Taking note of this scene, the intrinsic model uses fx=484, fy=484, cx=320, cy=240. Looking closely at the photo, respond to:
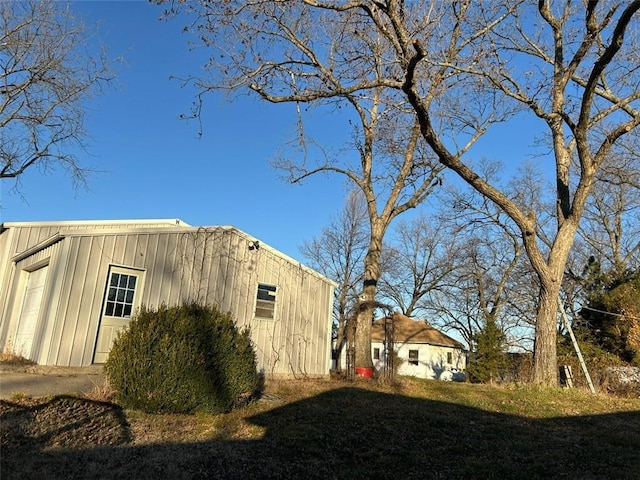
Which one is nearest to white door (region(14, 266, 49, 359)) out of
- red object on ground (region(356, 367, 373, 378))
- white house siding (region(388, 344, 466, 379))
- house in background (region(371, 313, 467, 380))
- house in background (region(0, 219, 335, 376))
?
house in background (region(0, 219, 335, 376))

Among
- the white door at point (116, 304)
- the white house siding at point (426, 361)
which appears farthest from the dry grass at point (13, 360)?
the white house siding at point (426, 361)

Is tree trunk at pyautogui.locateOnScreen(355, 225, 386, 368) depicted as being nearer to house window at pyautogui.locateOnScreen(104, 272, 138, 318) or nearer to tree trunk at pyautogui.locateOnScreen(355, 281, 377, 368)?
tree trunk at pyautogui.locateOnScreen(355, 281, 377, 368)

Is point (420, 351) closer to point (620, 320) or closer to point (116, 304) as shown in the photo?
point (620, 320)

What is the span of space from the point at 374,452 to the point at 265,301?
22.5 ft

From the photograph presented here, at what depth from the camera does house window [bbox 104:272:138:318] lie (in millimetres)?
10016

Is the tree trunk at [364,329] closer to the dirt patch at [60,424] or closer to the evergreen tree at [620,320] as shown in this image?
the evergreen tree at [620,320]

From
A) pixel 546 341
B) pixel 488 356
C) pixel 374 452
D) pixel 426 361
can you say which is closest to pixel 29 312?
pixel 374 452

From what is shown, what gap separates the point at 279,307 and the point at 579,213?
7.47 metres

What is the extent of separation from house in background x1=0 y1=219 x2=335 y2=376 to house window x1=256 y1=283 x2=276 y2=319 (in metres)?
0.02

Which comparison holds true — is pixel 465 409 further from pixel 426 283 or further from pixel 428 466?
pixel 426 283

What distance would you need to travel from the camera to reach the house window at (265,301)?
1191 centimetres

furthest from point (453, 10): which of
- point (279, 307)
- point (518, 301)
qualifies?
point (518, 301)

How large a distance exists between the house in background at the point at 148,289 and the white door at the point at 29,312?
0.04 meters

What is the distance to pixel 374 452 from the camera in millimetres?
5500
